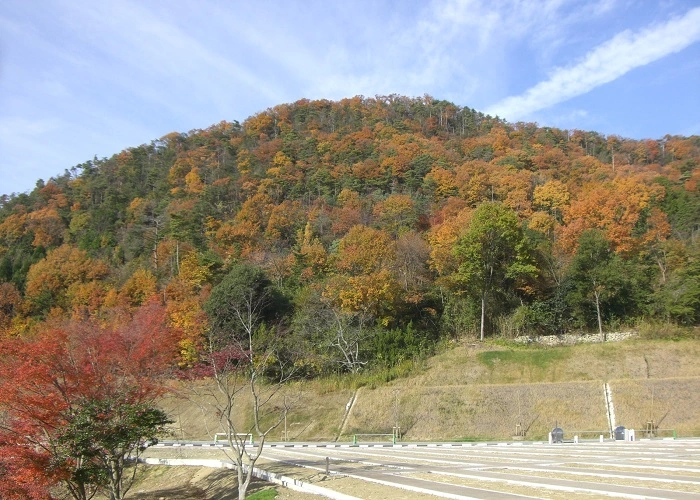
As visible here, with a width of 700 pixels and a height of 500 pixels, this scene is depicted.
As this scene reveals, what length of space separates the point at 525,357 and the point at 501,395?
4.55 m

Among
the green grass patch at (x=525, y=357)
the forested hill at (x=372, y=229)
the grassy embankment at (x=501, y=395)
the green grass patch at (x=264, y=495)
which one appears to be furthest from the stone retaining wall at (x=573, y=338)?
the green grass patch at (x=264, y=495)

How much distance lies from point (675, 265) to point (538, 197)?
41.2ft

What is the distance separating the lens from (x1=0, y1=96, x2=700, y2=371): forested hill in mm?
31625

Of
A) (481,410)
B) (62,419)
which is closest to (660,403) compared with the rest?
(481,410)

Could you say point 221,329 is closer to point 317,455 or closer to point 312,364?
point 312,364

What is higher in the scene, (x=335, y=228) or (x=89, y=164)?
(x=89, y=164)

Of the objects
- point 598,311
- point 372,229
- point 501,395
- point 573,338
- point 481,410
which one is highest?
point 372,229

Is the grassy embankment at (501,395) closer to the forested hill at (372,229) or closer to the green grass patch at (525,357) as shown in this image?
the green grass patch at (525,357)

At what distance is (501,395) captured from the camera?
25.4m

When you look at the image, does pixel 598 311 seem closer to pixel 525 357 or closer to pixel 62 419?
pixel 525 357

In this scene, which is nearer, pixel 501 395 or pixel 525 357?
pixel 501 395

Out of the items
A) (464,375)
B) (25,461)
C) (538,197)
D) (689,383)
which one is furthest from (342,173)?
(25,461)

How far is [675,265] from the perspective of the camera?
107 ft

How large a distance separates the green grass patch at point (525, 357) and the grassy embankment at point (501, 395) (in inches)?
2.1
